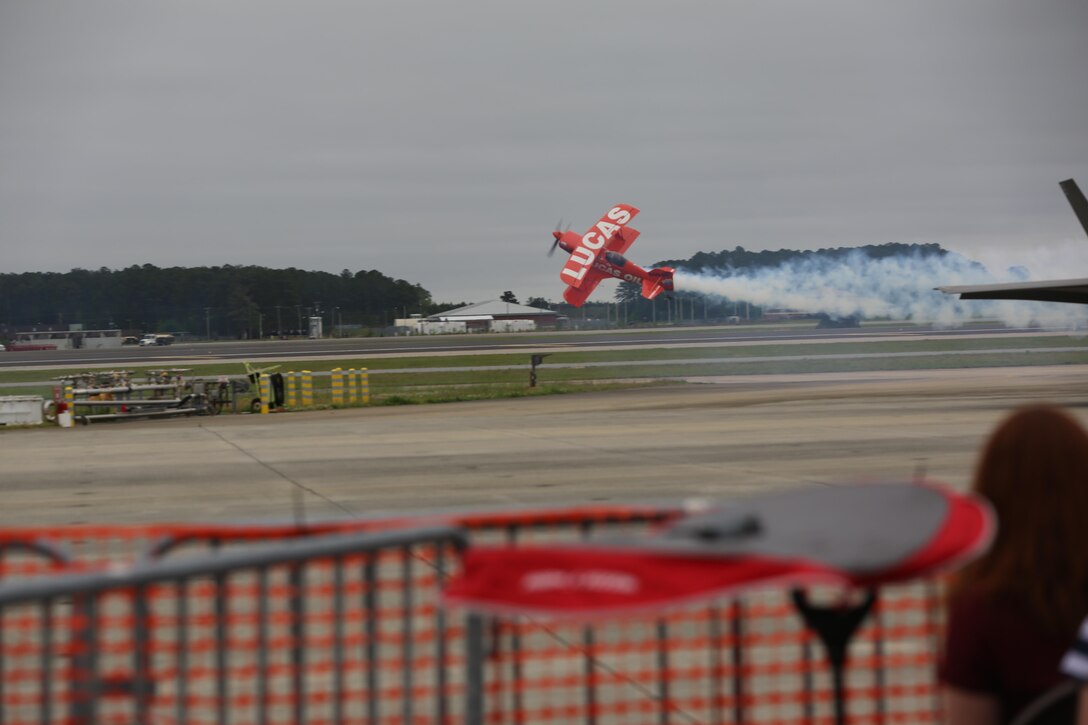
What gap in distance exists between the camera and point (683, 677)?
747 centimetres

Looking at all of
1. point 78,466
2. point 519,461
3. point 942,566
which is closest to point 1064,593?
point 942,566

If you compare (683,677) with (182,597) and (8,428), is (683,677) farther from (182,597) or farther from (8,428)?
(8,428)

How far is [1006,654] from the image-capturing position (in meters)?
3.57

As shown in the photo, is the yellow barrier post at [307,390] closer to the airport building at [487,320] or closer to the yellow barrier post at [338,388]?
the yellow barrier post at [338,388]

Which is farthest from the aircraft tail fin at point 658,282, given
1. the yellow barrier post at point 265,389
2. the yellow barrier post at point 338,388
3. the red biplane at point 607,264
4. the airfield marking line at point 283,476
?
the airfield marking line at point 283,476

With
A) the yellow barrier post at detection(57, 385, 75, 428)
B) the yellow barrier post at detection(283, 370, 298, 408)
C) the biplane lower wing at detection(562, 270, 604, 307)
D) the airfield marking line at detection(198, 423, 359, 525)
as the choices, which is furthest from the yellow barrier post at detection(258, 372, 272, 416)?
the biplane lower wing at detection(562, 270, 604, 307)

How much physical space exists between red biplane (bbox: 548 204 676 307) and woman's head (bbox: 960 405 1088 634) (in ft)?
218

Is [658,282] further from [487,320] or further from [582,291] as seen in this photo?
[487,320]

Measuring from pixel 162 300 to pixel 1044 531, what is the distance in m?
185

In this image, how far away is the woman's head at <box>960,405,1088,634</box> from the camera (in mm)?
3545

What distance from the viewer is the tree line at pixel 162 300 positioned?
570 feet

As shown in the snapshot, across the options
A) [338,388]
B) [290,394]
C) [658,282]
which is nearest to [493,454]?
[338,388]

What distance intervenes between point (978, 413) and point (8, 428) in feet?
84.2

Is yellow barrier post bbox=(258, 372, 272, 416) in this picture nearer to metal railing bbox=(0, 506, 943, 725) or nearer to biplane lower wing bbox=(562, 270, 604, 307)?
metal railing bbox=(0, 506, 943, 725)
